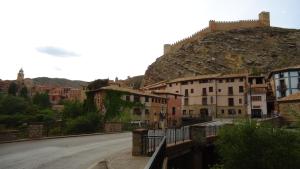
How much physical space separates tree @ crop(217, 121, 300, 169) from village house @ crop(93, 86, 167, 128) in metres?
25.2

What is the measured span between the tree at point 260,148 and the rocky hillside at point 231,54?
73.7 metres

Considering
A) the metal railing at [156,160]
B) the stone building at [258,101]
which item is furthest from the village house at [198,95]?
the metal railing at [156,160]

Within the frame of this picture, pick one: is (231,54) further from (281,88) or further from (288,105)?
(288,105)

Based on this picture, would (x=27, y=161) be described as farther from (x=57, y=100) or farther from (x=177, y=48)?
(x=57, y=100)

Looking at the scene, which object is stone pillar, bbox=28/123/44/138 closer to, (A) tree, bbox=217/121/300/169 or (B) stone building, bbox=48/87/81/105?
(A) tree, bbox=217/121/300/169

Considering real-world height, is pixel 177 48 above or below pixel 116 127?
above

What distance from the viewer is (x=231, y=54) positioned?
97812 millimetres

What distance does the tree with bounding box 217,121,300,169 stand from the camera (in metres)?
17.5

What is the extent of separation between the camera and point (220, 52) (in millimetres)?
99188

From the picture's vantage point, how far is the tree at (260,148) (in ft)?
57.3

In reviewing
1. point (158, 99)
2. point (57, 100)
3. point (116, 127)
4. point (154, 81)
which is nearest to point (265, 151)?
point (116, 127)

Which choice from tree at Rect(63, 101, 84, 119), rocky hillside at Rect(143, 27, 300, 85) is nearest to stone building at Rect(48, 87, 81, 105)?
rocky hillside at Rect(143, 27, 300, 85)

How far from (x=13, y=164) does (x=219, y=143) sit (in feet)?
43.3

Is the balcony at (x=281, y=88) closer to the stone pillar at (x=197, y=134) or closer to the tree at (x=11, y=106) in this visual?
the stone pillar at (x=197, y=134)
